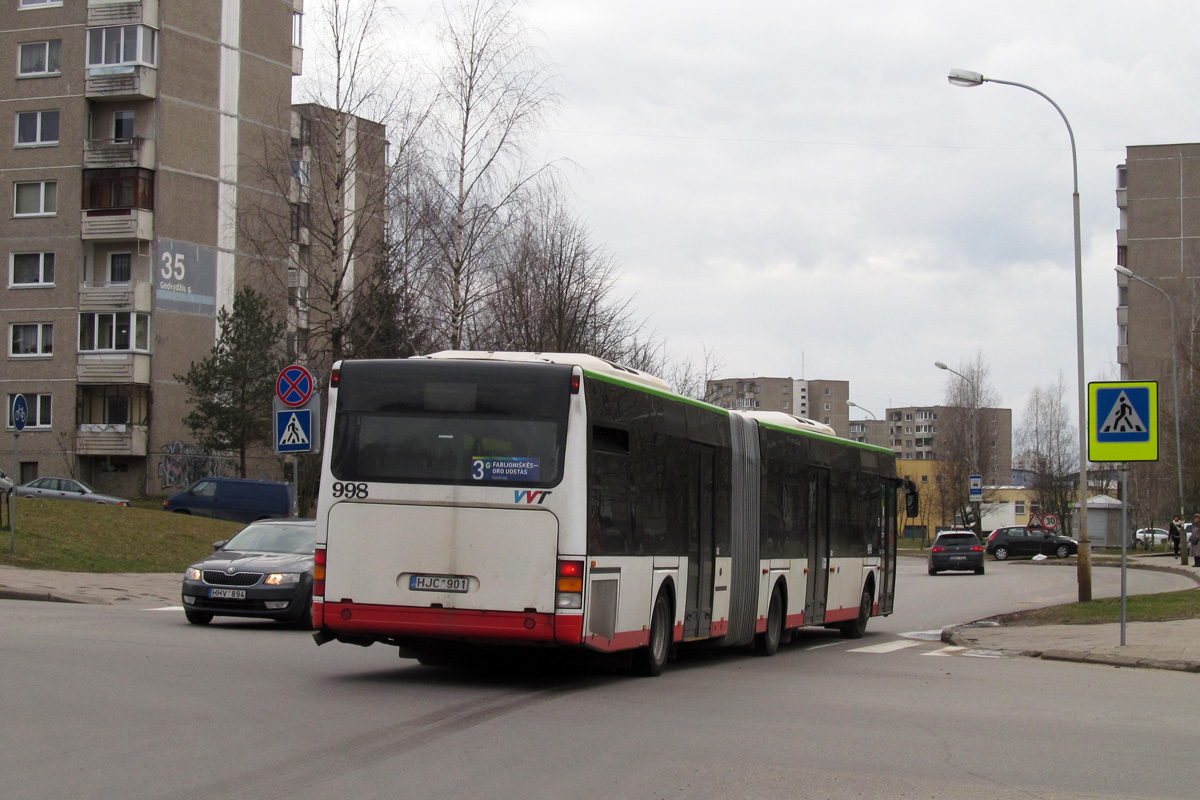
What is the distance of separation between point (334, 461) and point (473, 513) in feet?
4.46

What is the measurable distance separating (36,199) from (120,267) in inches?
188

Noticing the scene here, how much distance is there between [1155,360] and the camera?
290 feet

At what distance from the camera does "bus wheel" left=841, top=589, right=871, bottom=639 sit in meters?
21.1

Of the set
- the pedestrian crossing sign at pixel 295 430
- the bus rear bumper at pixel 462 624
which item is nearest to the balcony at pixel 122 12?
the pedestrian crossing sign at pixel 295 430

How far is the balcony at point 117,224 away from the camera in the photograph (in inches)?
2283

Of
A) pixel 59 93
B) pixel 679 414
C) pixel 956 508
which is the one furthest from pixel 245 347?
pixel 956 508

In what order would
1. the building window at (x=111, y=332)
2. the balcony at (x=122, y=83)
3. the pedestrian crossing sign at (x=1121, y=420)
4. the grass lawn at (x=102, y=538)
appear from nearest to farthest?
the pedestrian crossing sign at (x=1121, y=420)
the grass lawn at (x=102, y=538)
the balcony at (x=122, y=83)
the building window at (x=111, y=332)

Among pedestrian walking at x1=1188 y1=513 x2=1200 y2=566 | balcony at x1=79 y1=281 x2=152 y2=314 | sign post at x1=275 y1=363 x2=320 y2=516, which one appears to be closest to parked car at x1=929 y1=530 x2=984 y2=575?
pedestrian walking at x1=1188 y1=513 x2=1200 y2=566

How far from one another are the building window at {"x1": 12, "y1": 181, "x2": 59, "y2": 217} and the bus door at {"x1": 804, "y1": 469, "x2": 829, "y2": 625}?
1928 inches

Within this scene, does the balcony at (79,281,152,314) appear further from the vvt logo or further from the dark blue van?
the vvt logo

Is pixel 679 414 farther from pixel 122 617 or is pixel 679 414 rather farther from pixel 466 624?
pixel 122 617

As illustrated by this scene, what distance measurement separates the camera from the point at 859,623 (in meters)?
21.2

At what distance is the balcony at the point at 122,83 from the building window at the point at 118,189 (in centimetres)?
316

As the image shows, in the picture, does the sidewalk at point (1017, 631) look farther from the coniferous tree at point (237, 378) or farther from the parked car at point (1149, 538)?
the parked car at point (1149, 538)
